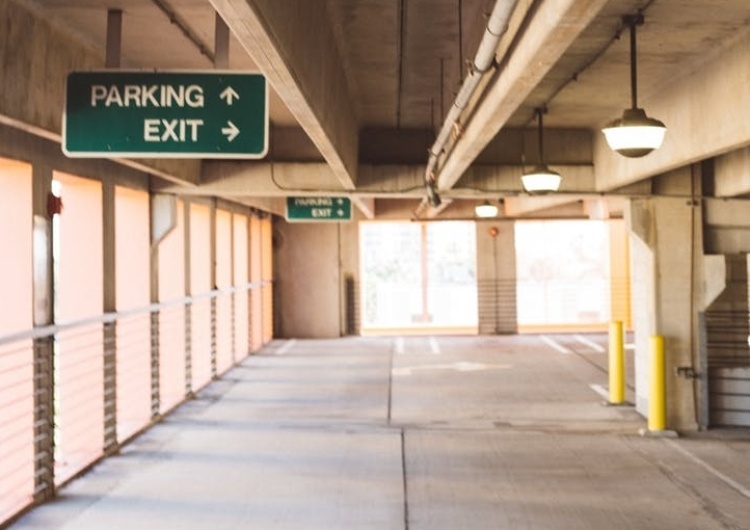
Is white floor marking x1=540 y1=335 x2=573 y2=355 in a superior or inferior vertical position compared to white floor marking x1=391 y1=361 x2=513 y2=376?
superior

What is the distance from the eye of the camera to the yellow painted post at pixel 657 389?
9070 mm

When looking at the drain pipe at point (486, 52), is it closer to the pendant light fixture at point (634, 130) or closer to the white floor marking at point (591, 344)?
the pendant light fixture at point (634, 130)

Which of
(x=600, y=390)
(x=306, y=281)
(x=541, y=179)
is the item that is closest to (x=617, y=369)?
(x=600, y=390)

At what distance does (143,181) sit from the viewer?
9703 mm

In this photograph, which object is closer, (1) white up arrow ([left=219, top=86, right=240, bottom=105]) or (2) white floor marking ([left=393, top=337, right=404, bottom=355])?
(1) white up arrow ([left=219, top=86, right=240, bottom=105])

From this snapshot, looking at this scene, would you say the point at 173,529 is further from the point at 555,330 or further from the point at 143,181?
the point at 555,330

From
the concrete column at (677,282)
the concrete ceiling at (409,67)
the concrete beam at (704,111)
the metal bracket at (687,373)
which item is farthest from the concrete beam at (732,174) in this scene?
the metal bracket at (687,373)

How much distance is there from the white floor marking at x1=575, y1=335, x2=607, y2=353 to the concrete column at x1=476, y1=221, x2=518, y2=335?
6.35ft

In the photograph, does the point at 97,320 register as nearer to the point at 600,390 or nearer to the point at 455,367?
the point at 600,390

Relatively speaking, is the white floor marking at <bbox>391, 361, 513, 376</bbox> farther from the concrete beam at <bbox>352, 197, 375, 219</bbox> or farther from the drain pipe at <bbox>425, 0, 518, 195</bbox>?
the drain pipe at <bbox>425, 0, 518, 195</bbox>

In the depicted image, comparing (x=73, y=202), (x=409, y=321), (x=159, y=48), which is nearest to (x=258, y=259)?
(x=409, y=321)

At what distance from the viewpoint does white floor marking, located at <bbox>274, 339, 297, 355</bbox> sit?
56.3 feet

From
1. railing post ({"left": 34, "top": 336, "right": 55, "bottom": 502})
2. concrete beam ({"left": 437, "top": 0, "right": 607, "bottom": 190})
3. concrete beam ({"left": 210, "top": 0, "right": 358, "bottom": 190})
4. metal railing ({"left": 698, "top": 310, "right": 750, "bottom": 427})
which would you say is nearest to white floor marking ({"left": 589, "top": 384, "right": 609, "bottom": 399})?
metal railing ({"left": 698, "top": 310, "right": 750, "bottom": 427})

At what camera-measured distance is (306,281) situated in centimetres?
2031
